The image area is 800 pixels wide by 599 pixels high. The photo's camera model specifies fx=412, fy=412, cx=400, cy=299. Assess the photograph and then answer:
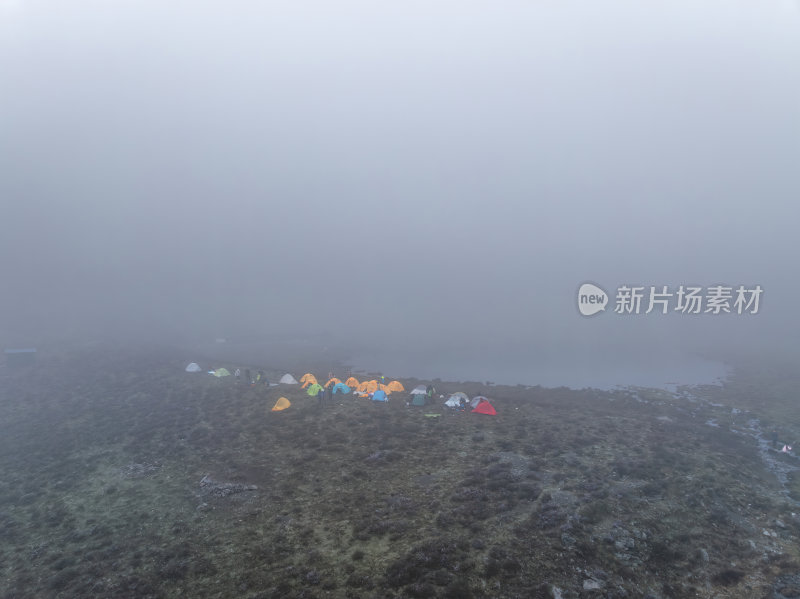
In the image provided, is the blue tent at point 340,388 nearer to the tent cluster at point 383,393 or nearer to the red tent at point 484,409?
the tent cluster at point 383,393

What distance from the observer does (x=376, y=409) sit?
34.2 meters

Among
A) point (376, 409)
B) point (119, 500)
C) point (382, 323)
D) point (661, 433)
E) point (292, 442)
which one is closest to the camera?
point (119, 500)

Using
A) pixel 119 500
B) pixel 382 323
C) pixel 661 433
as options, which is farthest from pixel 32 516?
pixel 382 323

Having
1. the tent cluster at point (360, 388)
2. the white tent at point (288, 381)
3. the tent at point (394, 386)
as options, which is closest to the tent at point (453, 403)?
the tent cluster at point (360, 388)

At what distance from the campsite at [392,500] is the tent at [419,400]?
52cm

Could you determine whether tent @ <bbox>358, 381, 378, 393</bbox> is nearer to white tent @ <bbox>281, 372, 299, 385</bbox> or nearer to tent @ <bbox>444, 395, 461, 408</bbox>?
tent @ <bbox>444, 395, 461, 408</bbox>

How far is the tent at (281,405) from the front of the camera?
34.1 meters

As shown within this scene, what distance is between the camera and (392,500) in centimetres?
1938

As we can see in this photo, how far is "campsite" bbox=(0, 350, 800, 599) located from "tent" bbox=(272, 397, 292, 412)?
18 cm

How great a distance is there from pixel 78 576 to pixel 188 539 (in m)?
3.55

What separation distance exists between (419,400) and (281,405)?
11.6 m

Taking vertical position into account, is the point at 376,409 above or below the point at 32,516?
above

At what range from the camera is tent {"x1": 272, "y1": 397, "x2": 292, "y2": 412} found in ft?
112

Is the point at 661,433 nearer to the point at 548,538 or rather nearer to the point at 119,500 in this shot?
the point at 548,538
